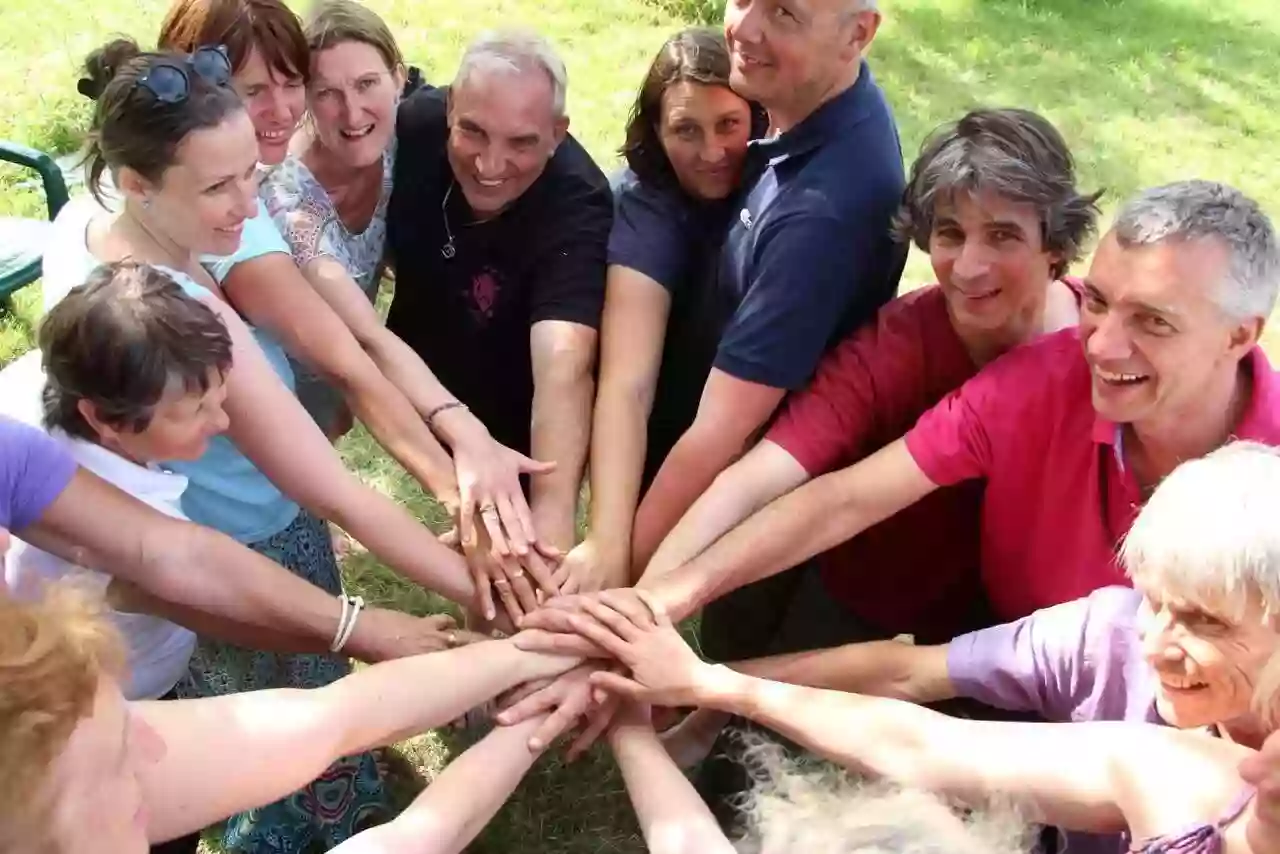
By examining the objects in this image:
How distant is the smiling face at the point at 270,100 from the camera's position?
2240 millimetres

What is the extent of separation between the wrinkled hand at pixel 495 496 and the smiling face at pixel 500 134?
53 cm

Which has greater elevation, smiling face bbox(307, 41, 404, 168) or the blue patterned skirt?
smiling face bbox(307, 41, 404, 168)

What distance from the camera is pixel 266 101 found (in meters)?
2.28

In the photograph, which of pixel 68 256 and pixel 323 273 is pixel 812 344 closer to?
pixel 323 273

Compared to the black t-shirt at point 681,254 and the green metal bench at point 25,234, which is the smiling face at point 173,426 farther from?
the green metal bench at point 25,234

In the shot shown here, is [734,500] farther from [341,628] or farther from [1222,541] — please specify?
[1222,541]

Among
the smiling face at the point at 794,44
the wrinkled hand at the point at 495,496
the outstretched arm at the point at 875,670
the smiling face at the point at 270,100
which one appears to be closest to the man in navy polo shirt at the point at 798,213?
the smiling face at the point at 794,44

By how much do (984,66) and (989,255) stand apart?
5939 mm

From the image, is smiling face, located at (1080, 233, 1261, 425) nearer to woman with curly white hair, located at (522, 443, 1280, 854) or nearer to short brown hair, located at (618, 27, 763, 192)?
woman with curly white hair, located at (522, 443, 1280, 854)

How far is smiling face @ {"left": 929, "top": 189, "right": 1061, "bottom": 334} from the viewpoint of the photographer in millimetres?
1994

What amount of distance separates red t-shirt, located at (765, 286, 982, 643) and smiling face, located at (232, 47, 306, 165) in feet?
3.71

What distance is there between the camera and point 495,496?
91.1 inches

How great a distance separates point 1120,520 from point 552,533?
3.52ft

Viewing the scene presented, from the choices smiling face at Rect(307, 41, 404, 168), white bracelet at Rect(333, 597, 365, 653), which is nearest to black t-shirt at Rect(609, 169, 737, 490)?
smiling face at Rect(307, 41, 404, 168)
